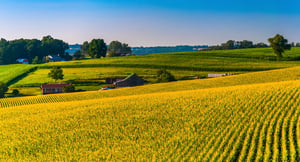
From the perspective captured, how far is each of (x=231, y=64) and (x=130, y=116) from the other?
68.5 m

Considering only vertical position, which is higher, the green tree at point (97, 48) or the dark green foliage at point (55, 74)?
the green tree at point (97, 48)

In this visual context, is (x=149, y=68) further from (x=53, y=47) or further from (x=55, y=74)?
(x=53, y=47)

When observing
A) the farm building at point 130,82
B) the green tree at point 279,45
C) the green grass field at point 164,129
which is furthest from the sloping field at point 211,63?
the green grass field at point 164,129

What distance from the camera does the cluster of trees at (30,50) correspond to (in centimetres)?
15375

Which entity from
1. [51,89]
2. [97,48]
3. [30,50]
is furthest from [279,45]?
[30,50]

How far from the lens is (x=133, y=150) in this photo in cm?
2406

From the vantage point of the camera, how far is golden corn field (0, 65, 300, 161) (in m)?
22.5

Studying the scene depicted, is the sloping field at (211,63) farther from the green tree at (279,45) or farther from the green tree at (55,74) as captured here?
the green tree at (55,74)

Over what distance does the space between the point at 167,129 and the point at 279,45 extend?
83.3 meters

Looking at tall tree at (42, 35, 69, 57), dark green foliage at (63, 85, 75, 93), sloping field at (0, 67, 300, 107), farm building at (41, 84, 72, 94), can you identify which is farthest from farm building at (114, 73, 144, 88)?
tall tree at (42, 35, 69, 57)

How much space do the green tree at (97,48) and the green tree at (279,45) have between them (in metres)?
70.4

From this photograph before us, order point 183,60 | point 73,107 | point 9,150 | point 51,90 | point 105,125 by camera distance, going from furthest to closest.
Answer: point 183,60
point 51,90
point 73,107
point 105,125
point 9,150

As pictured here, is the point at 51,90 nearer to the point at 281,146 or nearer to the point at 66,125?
the point at 66,125

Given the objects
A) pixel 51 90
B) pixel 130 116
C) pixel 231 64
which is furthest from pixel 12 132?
pixel 231 64
